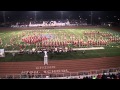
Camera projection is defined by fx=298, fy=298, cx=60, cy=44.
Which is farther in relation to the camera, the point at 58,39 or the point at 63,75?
the point at 58,39

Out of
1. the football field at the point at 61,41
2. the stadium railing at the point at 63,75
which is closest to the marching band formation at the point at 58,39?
the football field at the point at 61,41

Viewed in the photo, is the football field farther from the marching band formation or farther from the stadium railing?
Result: the stadium railing

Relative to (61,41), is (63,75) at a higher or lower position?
lower

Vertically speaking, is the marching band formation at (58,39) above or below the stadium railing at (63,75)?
above

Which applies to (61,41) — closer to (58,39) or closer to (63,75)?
(58,39)

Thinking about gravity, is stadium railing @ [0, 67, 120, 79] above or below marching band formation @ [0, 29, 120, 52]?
below

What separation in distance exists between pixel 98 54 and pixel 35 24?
180 cm

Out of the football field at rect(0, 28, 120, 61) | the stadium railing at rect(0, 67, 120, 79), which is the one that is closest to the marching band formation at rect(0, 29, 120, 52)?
the football field at rect(0, 28, 120, 61)

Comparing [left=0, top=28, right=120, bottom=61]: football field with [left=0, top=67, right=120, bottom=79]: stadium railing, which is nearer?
[left=0, top=67, right=120, bottom=79]: stadium railing

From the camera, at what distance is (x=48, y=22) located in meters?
7.76

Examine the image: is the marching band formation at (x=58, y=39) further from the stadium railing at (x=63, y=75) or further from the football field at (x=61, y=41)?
the stadium railing at (x=63, y=75)

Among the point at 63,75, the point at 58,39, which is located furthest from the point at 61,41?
the point at 63,75

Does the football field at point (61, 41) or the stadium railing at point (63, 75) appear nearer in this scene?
the stadium railing at point (63, 75)
